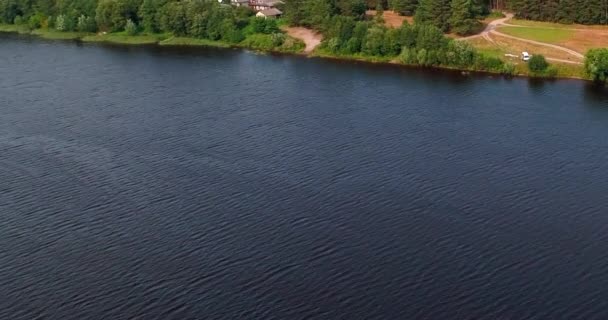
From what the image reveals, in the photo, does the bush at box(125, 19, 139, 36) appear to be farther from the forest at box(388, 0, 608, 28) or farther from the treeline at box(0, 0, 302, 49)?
the forest at box(388, 0, 608, 28)

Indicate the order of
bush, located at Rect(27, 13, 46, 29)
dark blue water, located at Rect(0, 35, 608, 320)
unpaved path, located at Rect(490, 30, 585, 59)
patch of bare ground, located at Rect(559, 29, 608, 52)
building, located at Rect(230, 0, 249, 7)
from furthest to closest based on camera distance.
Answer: building, located at Rect(230, 0, 249, 7), bush, located at Rect(27, 13, 46, 29), patch of bare ground, located at Rect(559, 29, 608, 52), unpaved path, located at Rect(490, 30, 585, 59), dark blue water, located at Rect(0, 35, 608, 320)

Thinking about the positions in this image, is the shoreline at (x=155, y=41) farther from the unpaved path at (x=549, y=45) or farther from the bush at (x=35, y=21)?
the unpaved path at (x=549, y=45)

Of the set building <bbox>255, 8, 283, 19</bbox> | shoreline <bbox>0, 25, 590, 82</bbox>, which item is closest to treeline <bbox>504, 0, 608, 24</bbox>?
shoreline <bbox>0, 25, 590, 82</bbox>

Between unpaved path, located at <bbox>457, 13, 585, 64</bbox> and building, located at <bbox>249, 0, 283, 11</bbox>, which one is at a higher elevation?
building, located at <bbox>249, 0, 283, 11</bbox>

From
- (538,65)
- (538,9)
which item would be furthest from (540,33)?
(538,65)

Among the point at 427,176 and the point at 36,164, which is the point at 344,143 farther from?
the point at 36,164

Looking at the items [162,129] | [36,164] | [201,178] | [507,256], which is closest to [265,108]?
[162,129]

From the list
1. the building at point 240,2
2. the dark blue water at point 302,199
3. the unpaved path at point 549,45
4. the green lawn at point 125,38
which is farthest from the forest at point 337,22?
the dark blue water at point 302,199
